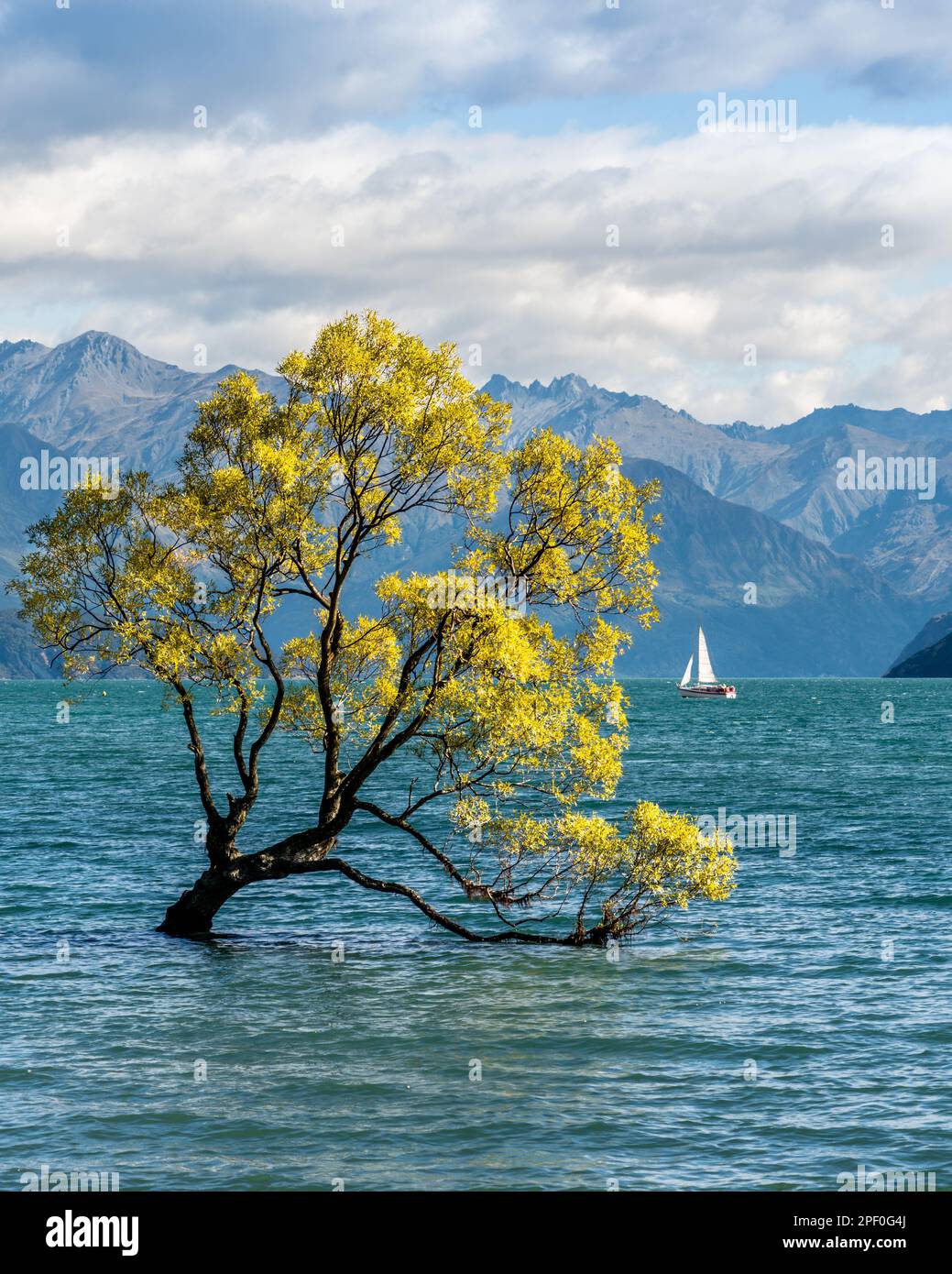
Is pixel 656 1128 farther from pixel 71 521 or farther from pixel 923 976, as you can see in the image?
pixel 71 521

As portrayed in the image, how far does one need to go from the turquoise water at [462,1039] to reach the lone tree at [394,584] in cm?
367

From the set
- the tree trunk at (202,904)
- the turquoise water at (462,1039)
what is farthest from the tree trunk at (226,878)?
the turquoise water at (462,1039)

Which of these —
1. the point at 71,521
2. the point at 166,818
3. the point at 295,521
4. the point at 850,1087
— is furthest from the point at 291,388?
the point at 166,818

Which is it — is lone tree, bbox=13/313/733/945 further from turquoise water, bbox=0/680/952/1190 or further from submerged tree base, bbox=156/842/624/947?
turquoise water, bbox=0/680/952/1190

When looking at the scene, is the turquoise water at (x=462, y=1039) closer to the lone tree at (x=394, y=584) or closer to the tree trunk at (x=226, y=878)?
the tree trunk at (x=226, y=878)

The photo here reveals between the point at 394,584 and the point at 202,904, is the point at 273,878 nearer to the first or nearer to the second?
the point at 202,904

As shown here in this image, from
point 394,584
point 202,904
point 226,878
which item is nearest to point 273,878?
point 226,878

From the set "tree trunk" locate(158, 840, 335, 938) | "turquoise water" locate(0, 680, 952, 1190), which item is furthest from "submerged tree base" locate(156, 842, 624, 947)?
"turquoise water" locate(0, 680, 952, 1190)

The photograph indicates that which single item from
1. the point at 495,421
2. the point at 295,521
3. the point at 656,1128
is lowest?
the point at 656,1128

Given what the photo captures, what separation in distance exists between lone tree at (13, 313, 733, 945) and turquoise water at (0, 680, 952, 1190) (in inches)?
144

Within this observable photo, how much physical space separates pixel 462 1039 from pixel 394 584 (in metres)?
13.6

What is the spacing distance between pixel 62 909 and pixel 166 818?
3296 cm

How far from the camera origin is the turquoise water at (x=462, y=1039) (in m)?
25.1
